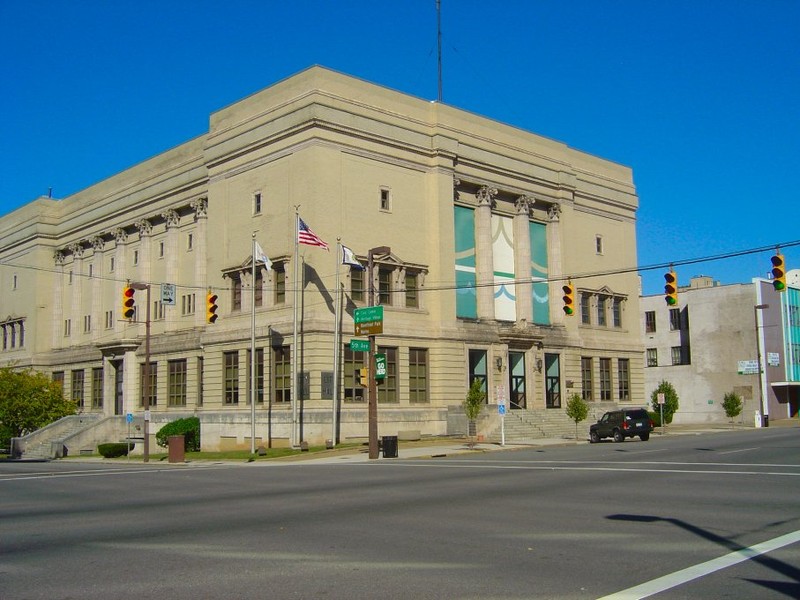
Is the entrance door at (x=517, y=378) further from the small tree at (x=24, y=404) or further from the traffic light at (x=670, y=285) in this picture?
the small tree at (x=24, y=404)

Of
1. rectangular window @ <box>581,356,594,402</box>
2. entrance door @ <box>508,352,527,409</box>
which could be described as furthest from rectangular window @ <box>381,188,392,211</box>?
rectangular window @ <box>581,356,594,402</box>

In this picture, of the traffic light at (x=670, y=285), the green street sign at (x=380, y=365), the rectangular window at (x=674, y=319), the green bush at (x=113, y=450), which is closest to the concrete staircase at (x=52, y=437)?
the green bush at (x=113, y=450)

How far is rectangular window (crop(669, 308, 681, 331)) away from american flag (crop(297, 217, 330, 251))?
57370 mm

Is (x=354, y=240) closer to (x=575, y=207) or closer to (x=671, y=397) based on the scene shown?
(x=575, y=207)

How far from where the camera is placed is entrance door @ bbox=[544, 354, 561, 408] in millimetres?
58938

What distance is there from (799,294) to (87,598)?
92161 mm

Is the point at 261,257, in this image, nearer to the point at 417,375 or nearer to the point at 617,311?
the point at 417,375

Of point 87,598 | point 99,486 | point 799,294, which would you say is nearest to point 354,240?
point 99,486

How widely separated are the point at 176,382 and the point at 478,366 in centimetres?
2079

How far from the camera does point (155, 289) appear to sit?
62969 mm

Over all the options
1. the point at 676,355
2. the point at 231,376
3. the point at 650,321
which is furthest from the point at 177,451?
the point at 650,321

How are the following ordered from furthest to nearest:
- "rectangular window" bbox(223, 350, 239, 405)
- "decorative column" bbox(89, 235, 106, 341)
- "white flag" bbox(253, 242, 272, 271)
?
"decorative column" bbox(89, 235, 106, 341) < "rectangular window" bbox(223, 350, 239, 405) < "white flag" bbox(253, 242, 272, 271)

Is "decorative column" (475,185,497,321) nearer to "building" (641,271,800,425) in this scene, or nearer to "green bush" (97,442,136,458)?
"green bush" (97,442,136,458)

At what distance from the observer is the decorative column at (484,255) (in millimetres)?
55125
